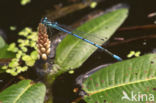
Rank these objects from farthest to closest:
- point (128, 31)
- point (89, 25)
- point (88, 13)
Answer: point (88, 13), point (128, 31), point (89, 25)

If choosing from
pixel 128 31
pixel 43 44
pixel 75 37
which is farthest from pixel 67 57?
pixel 128 31

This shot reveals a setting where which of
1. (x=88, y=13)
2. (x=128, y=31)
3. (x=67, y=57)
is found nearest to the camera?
(x=67, y=57)

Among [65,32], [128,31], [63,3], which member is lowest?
[128,31]

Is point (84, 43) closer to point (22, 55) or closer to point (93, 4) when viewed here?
point (22, 55)

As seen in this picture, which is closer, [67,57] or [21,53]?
[67,57]

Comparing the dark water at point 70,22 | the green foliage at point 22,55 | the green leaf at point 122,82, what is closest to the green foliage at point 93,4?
the dark water at point 70,22

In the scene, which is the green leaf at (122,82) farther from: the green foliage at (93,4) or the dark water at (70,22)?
the green foliage at (93,4)

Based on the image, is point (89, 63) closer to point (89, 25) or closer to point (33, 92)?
point (89, 25)
